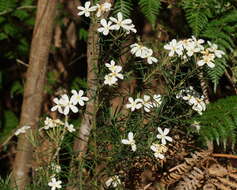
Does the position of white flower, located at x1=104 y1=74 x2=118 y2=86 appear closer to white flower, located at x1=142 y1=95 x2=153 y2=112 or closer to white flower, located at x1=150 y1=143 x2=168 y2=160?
white flower, located at x1=142 y1=95 x2=153 y2=112

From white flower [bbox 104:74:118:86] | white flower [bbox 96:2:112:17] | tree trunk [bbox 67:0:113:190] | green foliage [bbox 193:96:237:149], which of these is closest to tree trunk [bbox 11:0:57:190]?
tree trunk [bbox 67:0:113:190]

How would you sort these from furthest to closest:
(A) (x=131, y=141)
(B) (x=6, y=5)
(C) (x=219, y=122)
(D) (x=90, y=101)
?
(B) (x=6, y=5)
(C) (x=219, y=122)
(D) (x=90, y=101)
(A) (x=131, y=141)

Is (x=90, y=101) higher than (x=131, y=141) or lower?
higher

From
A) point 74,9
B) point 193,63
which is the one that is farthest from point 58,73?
point 193,63

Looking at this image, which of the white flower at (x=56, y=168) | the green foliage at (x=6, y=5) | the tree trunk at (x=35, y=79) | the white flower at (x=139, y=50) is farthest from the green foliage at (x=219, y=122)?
the green foliage at (x=6, y=5)

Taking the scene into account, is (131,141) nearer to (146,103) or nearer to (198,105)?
(146,103)

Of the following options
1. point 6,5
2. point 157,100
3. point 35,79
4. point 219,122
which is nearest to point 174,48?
point 157,100
